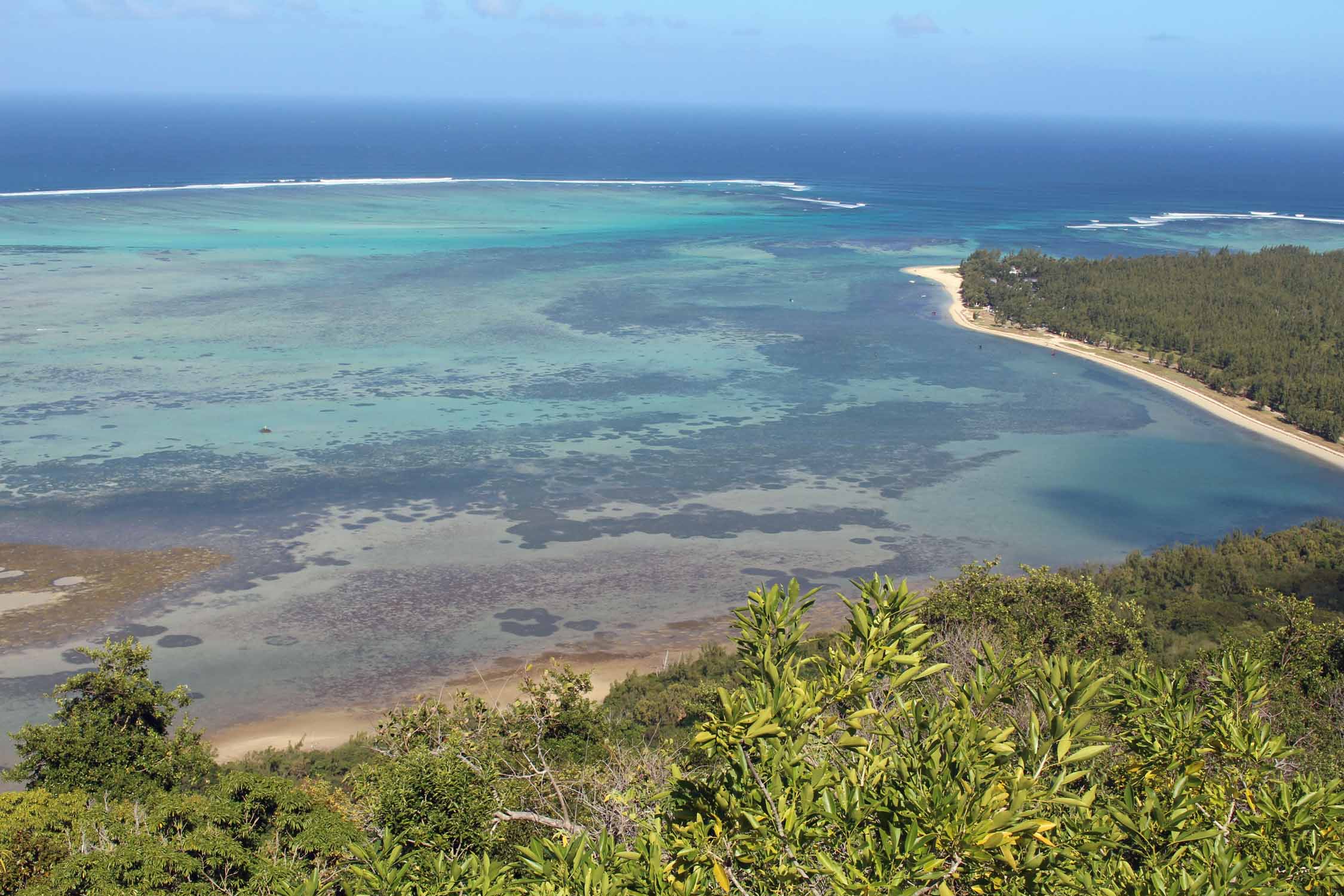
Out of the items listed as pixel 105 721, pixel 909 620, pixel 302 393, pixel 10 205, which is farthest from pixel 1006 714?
pixel 10 205

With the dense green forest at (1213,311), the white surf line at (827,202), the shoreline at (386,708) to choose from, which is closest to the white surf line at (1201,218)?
the white surf line at (827,202)

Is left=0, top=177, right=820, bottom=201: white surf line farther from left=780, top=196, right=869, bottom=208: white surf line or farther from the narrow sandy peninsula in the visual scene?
the narrow sandy peninsula

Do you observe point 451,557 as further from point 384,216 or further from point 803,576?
point 384,216

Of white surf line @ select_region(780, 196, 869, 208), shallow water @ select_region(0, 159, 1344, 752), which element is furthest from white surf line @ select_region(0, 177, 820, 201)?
shallow water @ select_region(0, 159, 1344, 752)

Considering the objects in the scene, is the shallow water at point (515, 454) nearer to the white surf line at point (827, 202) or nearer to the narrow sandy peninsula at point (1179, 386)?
the narrow sandy peninsula at point (1179, 386)

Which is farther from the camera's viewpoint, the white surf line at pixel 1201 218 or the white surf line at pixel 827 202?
the white surf line at pixel 827 202

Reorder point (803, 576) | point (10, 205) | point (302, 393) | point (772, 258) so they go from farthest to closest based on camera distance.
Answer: point (10, 205), point (772, 258), point (302, 393), point (803, 576)

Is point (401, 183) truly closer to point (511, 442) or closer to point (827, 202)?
point (827, 202)
